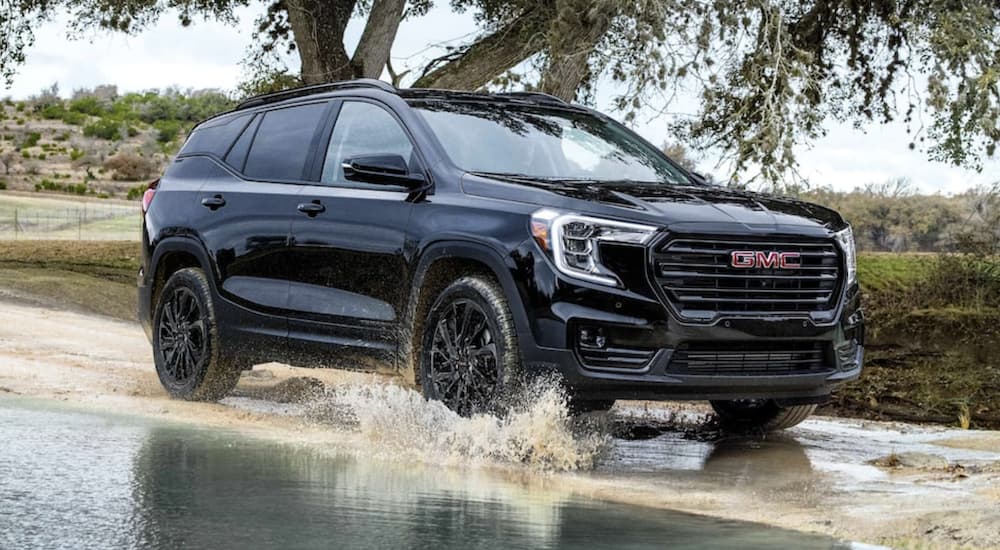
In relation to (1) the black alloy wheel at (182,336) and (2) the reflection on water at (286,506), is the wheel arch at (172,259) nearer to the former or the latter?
(1) the black alloy wheel at (182,336)

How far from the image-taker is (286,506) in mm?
6223

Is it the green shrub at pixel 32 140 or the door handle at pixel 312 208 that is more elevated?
the green shrub at pixel 32 140

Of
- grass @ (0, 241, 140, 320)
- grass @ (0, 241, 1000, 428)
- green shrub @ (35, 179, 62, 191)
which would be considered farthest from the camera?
green shrub @ (35, 179, 62, 191)

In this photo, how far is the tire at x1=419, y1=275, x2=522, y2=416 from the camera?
7.39 meters

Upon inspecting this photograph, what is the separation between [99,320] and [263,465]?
33.0ft

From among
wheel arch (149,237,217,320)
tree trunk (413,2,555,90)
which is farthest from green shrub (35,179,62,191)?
wheel arch (149,237,217,320)

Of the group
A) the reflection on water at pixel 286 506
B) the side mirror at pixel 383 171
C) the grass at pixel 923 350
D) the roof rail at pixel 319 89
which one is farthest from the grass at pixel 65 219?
the reflection on water at pixel 286 506

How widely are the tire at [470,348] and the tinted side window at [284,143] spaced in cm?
186

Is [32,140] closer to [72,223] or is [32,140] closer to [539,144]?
[72,223]

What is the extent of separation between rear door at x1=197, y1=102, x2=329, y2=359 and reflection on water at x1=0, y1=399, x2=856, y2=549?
4.57 ft

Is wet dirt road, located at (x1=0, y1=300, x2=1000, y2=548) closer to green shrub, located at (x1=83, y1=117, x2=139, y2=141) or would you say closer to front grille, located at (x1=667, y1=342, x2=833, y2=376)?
front grille, located at (x1=667, y1=342, x2=833, y2=376)

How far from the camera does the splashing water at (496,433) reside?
7340 millimetres

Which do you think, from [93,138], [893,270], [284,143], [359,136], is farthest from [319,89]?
[93,138]

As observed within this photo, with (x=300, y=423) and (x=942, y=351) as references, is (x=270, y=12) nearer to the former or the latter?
(x=942, y=351)
